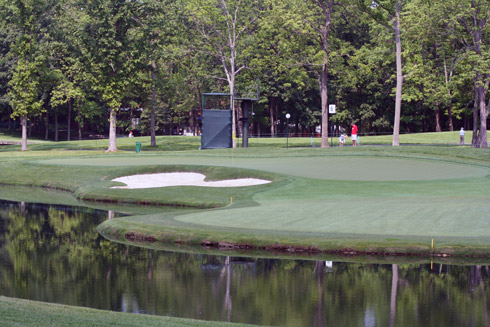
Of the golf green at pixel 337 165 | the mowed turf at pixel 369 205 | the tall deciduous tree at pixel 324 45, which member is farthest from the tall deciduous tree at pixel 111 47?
the mowed turf at pixel 369 205

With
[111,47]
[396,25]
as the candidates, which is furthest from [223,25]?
[396,25]

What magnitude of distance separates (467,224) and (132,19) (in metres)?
50.7

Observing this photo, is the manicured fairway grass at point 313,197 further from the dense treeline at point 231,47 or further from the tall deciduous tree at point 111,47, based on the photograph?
the dense treeline at point 231,47

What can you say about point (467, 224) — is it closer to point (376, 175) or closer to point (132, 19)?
point (376, 175)

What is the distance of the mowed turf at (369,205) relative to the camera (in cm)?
2011

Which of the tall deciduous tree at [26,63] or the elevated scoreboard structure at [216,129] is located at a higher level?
the tall deciduous tree at [26,63]

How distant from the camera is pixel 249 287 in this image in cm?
1542

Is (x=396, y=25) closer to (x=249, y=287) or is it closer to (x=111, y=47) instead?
(x=111, y=47)

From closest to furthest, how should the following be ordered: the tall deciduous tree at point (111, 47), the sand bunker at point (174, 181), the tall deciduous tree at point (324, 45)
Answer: the sand bunker at point (174, 181) < the tall deciduous tree at point (111, 47) < the tall deciduous tree at point (324, 45)

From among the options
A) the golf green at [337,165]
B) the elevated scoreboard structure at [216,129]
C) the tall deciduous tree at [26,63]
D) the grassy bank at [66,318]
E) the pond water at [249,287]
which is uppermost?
the tall deciduous tree at [26,63]

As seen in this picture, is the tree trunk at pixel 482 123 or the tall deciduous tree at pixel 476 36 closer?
the tall deciduous tree at pixel 476 36

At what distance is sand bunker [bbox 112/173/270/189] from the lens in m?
35.3

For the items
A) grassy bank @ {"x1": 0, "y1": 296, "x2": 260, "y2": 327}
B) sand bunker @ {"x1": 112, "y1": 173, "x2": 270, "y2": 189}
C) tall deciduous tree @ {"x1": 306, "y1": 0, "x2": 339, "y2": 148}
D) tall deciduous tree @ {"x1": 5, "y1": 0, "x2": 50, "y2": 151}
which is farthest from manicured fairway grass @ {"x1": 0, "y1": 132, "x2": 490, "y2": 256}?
tall deciduous tree @ {"x1": 5, "y1": 0, "x2": 50, "y2": 151}

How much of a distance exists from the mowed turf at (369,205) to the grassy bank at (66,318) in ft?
28.9
